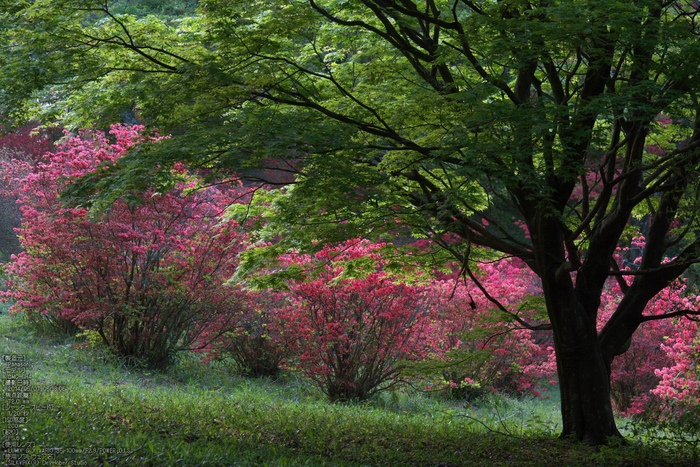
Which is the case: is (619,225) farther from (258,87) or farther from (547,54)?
(258,87)

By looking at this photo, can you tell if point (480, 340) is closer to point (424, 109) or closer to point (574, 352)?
point (574, 352)

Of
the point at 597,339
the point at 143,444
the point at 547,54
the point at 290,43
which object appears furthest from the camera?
the point at 597,339

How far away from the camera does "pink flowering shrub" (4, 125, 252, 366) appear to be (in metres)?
8.88

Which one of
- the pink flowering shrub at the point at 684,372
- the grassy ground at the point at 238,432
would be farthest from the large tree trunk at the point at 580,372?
the pink flowering shrub at the point at 684,372

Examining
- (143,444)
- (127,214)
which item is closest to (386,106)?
(143,444)

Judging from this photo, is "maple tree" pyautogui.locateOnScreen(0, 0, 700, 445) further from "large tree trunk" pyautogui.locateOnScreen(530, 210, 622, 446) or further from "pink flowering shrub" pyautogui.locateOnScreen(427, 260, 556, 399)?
"pink flowering shrub" pyautogui.locateOnScreen(427, 260, 556, 399)

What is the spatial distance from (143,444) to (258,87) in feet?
10.7

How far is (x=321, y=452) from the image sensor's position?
5.23 meters

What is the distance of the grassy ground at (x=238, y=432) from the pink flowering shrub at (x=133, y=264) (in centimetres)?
83

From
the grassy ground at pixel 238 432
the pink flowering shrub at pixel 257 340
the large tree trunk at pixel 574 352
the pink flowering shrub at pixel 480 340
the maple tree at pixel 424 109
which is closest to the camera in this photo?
the grassy ground at pixel 238 432

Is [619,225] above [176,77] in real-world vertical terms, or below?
below

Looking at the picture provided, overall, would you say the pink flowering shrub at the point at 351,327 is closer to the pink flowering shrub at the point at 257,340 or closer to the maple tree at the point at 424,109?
the pink flowering shrub at the point at 257,340

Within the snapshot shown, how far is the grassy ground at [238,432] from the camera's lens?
4191 millimetres

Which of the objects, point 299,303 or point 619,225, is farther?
point 299,303
